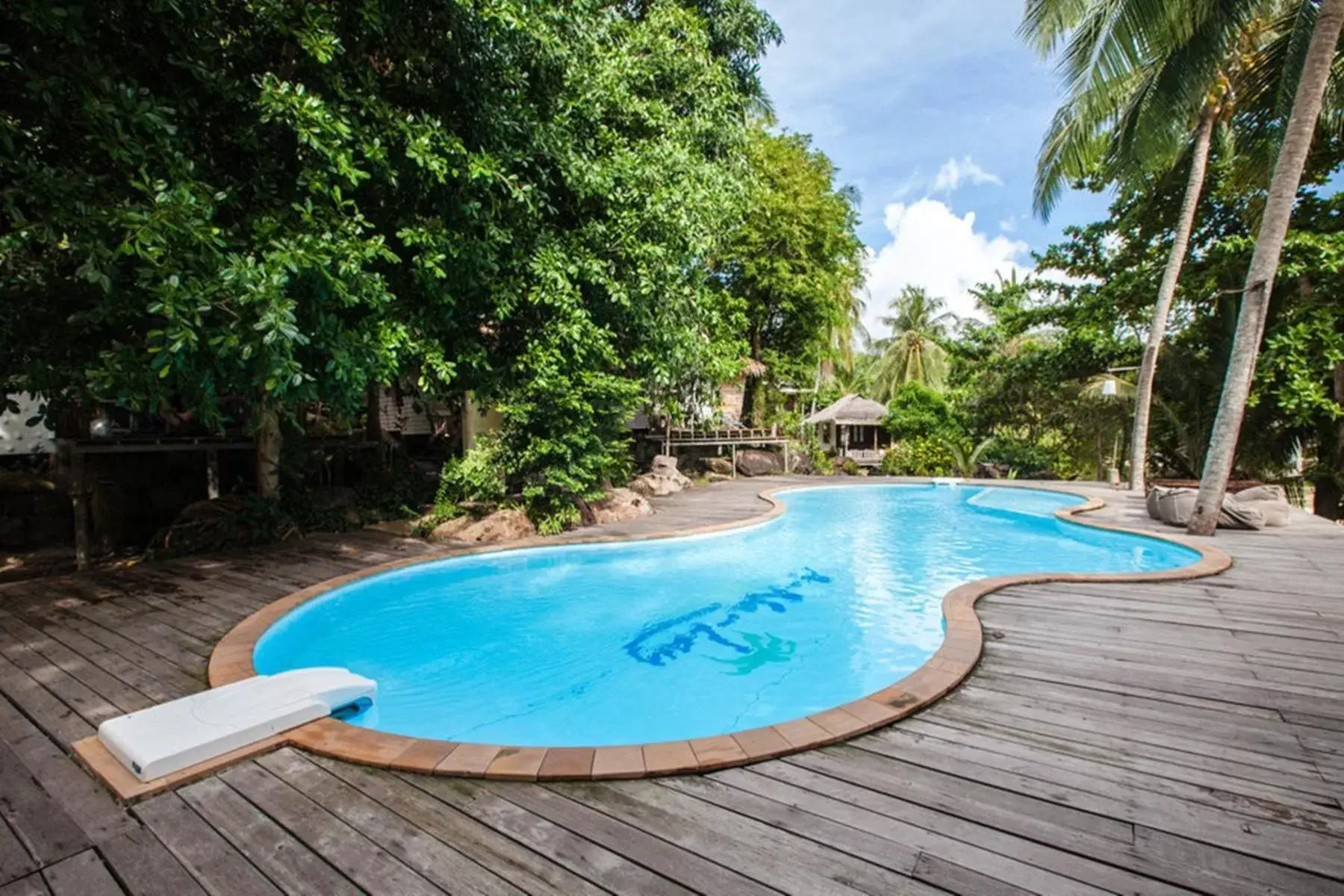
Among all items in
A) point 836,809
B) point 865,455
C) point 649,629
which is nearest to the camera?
point 836,809

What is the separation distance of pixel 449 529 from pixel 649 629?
3716mm

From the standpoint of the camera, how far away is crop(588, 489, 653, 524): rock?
369 inches

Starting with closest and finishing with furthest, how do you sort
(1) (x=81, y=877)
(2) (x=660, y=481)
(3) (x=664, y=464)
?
(1) (x=81, y=877) → (2) (x=660, y=481) → (3) (x=664, y=464)

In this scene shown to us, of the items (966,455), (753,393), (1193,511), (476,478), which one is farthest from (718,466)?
(1193,511)

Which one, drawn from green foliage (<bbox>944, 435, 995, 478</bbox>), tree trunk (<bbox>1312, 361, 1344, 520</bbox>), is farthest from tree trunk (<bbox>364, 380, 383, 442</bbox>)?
tree trunk (<bbox>1312, 361, 1344, 520</bbox>)

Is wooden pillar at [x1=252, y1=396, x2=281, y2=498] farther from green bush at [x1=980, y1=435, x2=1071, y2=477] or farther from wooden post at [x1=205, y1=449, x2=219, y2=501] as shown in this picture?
green bush at [x1=980, y1=435, x2=1071, y2=477]

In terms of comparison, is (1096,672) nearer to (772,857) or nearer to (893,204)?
(772,857)

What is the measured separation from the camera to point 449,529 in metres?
8.03

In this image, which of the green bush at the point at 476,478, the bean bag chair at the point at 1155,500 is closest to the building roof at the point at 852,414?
the bean bag chair at the point at 1155,500

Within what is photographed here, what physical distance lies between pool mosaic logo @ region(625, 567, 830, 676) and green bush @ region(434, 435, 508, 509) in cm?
372

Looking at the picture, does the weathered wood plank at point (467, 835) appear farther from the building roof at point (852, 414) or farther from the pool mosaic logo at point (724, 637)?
the building roof at point (852, 414)

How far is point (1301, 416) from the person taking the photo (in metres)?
9.78

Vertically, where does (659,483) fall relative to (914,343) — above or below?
below

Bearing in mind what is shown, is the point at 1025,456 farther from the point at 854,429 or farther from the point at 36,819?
the point at 36,819
